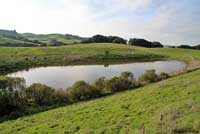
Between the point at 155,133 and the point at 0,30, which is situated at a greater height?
the point at 0,30

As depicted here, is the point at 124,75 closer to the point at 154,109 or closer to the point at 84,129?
the point at 154,109

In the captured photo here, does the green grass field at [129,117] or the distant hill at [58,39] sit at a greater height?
the distant hill at [58,39]

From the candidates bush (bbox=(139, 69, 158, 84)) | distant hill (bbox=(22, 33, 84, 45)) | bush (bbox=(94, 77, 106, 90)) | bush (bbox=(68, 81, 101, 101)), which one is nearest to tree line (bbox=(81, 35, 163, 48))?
distant hill (bbox=(22, 33, 84, 45))

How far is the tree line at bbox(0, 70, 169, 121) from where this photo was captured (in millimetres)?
18078

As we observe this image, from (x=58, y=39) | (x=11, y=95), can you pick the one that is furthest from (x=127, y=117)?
(x=58, y=39)

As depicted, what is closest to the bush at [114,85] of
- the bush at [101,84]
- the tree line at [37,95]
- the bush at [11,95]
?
the tree line at [37,95]

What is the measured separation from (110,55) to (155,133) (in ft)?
189

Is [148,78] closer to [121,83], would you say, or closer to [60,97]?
[121,83]

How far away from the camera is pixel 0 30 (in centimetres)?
18750

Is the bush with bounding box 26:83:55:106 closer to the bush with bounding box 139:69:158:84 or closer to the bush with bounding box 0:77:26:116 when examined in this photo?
the bush with bounding box 0:77:26:116

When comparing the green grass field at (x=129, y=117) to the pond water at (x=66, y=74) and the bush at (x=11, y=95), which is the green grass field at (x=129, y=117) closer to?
the bush at (x=11, y=95)

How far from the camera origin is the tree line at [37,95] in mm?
18078

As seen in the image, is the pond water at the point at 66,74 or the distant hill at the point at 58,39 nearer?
the pond water at the point at 66,74

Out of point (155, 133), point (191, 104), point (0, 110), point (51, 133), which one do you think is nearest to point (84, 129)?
point (51, 133)
